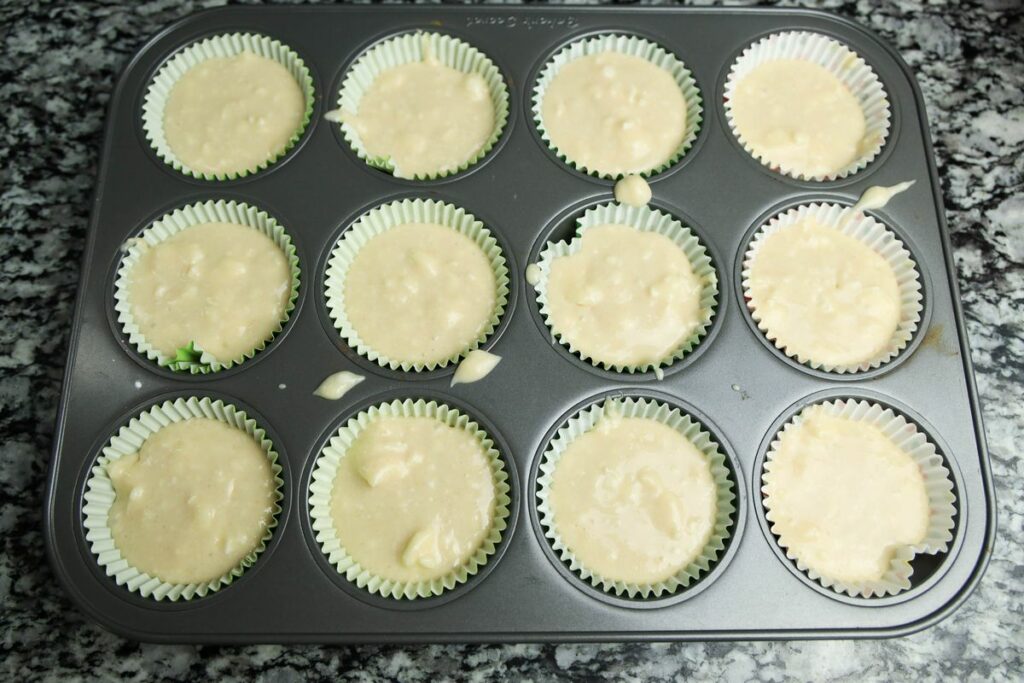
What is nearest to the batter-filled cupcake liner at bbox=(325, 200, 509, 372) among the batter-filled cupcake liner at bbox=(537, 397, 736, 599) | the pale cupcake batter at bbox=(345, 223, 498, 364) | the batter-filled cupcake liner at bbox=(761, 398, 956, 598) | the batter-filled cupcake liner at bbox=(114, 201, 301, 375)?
the pale cupcake batter at bbox=(345, 223, 498, 364)

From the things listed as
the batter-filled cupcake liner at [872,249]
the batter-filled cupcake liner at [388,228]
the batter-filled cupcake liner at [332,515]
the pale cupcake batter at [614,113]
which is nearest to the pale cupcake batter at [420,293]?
the batter-filled cupcake liner at [388,228]

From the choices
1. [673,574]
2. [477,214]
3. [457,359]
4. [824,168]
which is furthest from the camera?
[824,168]

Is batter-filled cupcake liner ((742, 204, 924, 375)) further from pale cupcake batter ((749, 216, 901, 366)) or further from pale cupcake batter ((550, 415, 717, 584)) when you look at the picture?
pale cupcake batter ((550, 415, 717, 584))

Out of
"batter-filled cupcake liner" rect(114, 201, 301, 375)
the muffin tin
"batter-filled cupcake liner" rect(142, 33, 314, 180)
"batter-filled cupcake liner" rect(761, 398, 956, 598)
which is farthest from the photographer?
"batter-filled cupcake liner" rect(142, 33, 314, 180)

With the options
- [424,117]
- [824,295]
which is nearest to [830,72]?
[824,295]

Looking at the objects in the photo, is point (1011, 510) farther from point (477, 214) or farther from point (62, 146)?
point (62, 146)

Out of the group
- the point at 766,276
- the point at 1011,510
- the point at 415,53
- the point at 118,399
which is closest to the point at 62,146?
the point at 118,399
